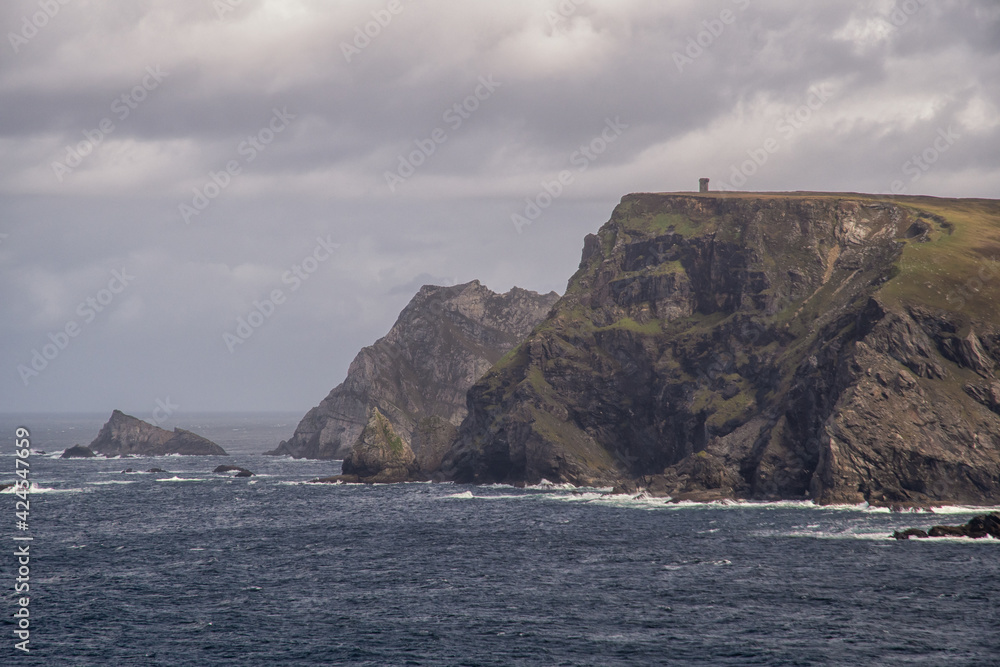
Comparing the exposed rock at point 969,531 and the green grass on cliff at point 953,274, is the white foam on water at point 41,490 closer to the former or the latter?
the exposed rock at point 969,531

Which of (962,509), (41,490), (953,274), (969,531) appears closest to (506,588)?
(969,531)

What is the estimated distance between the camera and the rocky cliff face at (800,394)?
13862 cm

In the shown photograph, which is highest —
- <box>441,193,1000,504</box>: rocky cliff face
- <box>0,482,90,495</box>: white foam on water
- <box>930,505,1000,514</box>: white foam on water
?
<box>441,193,1000,504</box>: rocky cliff face

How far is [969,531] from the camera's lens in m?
109

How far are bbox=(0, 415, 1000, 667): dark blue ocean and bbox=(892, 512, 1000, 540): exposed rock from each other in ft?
7.64

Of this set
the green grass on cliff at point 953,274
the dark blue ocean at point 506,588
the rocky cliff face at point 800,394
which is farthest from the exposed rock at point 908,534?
the green grass on cliff at point 953,274

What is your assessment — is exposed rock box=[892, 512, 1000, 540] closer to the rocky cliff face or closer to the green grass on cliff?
the rocky cliff face

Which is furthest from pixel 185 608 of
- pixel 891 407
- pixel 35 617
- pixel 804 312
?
pixel 804 312

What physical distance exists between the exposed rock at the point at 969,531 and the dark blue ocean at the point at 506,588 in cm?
233

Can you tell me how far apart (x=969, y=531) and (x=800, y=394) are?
48.7 m

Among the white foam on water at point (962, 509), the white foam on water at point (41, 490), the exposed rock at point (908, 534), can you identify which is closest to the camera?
the exposed rock at point (908, 534)

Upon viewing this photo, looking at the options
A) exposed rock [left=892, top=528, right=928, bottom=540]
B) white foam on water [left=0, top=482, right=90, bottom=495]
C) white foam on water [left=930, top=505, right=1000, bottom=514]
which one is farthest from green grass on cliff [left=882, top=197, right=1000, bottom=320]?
white foam on water [left=0, top=482, right=90, bottom=495]

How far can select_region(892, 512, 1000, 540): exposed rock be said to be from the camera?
109 metres

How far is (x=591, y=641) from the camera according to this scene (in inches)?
2773
